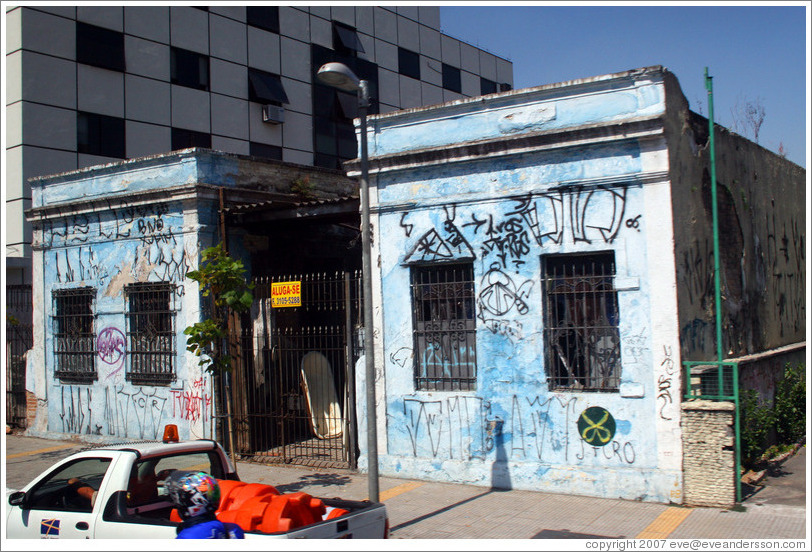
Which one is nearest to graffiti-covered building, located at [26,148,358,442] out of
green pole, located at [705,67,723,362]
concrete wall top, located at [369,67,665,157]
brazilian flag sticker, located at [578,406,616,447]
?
concrete wall top, located at [369,67,665,157]

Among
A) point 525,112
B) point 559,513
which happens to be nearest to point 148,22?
point 525,112

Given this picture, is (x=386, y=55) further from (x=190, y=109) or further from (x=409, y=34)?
(x=190, y=109)

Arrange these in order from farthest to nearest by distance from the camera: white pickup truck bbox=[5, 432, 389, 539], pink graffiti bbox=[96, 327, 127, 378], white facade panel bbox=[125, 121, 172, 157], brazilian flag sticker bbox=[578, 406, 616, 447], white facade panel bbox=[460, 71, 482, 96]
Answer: white facade panel bbox=[460, 71, 482, 96] → white facade panel bbox=[125, 121, 172, 157] → pink graffiti bbox=[96, 327, 127, 378] → brazilian flag sticker bbox=[578, 406, 616, 447] → white pickup truck bbox=[5, 432, 389, 539]

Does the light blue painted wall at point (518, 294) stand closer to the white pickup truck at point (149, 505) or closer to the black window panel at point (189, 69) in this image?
the white pickup truck at point (149, 505)

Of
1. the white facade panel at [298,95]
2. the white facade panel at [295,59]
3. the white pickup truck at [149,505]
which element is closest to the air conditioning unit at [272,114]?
the white facade panel at [298,95]

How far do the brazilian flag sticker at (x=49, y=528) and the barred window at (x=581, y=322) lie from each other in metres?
5.57

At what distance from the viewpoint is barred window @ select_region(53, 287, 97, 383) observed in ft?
43.5

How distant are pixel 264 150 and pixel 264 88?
6.97 feet

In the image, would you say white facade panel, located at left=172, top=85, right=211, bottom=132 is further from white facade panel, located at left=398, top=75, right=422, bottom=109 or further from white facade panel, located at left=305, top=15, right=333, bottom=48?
white facade panel, located at left=398, top=75, right=422, bottom=109

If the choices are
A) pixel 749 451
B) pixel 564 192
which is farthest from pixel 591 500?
pixel 564 192

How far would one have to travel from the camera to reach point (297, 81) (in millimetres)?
26453

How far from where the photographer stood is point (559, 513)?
7.92 m

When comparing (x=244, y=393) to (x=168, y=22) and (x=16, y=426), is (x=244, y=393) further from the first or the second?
(x=168, y=22)

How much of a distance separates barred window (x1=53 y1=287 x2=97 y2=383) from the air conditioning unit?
507 inches
